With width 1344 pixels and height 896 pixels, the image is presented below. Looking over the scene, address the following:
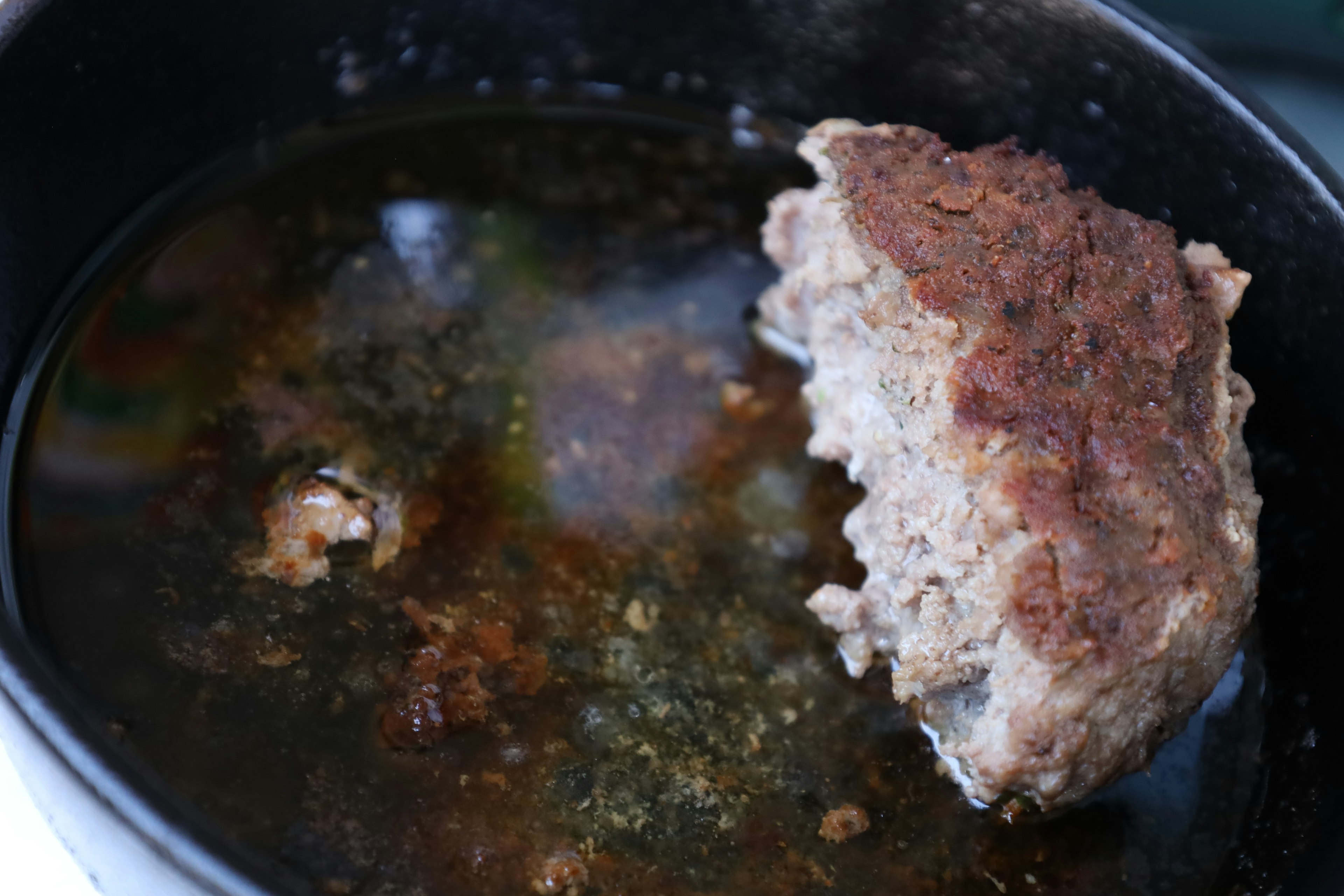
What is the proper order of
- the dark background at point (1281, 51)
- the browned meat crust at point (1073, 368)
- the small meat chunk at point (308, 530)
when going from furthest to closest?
the dark background at point (1281, 51) → the small meat chunk at point (308, 530) → the browned meat crust at point (1073, 368)

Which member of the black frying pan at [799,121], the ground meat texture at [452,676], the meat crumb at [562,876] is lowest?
the meat crumb at [562,876]

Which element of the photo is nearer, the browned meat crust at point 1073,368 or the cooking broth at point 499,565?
the browned meat crust at point 1073,368

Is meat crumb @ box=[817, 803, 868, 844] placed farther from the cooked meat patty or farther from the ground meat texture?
the ground meat texture

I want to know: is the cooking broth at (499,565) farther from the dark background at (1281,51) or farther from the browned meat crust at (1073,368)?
the dark background at (1281,51)

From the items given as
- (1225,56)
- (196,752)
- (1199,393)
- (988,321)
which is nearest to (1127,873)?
(1199,393)

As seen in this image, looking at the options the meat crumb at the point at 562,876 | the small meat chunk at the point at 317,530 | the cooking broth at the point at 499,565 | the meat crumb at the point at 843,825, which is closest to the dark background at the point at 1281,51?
→ the cooking broth at the point at 499,565

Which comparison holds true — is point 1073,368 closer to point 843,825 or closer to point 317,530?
point 843,825

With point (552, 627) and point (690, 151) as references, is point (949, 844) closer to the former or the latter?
point (552, 627)

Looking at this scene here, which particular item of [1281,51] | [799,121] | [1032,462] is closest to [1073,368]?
[1032,462]
